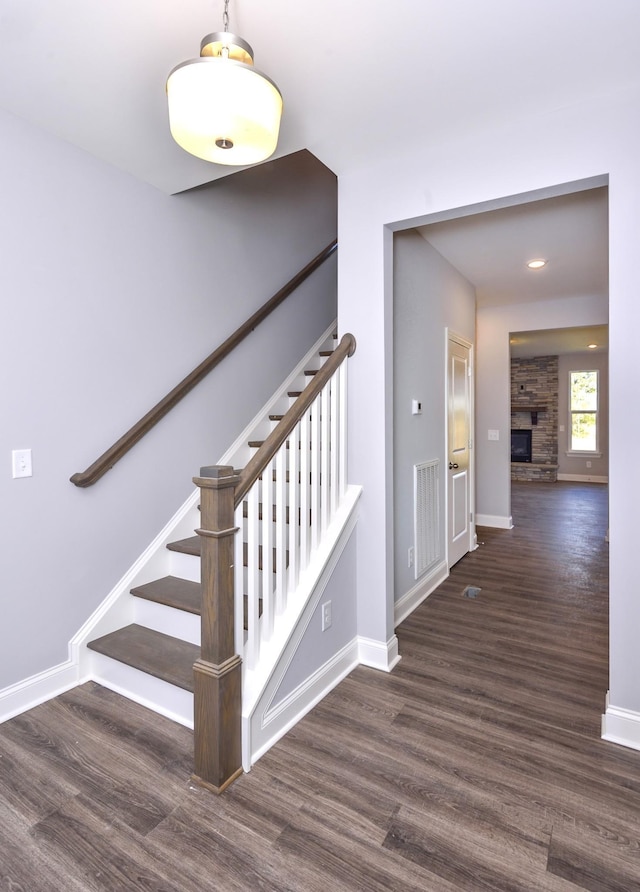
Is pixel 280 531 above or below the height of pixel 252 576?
above

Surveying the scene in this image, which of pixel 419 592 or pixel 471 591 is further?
pixel 471 591

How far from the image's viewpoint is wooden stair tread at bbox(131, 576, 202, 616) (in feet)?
7.63

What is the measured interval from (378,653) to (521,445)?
8.89m

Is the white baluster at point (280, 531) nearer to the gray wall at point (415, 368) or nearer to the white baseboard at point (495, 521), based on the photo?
the gray wall at point (415, 368)

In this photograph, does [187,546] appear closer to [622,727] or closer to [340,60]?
[622,727]

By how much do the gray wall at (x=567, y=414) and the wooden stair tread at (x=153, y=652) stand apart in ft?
31.2

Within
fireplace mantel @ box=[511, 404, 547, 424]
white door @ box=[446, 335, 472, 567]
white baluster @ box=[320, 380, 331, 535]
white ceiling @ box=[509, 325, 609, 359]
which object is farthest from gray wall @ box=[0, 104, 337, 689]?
fireplace mantel @ box=[511, 404, 547, 424]

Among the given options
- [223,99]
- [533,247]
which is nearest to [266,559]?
[223,99]

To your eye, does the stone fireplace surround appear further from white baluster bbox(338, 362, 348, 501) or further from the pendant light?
the pendant light

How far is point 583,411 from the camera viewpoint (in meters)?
9.90

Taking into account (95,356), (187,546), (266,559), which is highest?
(95,356)

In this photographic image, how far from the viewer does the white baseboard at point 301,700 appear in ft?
6.22

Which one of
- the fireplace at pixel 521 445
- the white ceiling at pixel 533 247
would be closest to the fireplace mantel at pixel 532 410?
the fireplace at pixel 521 445

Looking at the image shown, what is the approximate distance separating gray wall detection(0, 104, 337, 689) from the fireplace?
8465mm
